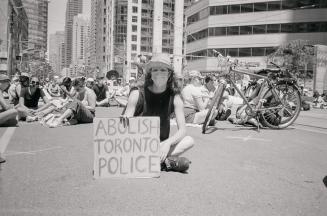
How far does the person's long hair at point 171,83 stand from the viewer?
511 cm

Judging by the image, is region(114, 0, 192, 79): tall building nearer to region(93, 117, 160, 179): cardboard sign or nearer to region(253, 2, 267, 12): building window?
region(253, 2, 267, 12): building window

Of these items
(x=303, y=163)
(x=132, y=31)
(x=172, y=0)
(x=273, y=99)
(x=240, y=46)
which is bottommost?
(x=303, y=163)

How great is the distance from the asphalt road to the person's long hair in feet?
3.27

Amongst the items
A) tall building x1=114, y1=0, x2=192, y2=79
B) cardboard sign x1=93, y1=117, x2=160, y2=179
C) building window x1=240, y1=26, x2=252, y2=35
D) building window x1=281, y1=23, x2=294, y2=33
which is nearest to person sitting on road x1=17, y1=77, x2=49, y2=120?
cardboard sign x1=93, y1=117, x2=160, y2=179

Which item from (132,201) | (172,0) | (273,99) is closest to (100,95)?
(273,99)

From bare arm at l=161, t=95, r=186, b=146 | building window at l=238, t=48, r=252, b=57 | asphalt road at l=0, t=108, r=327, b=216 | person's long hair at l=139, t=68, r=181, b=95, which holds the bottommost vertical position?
asphalt road at l=0, t=108, r=327, b=216

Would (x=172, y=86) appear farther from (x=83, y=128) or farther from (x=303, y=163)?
(x=83, y=128)

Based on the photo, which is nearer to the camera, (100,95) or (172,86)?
(172,86)

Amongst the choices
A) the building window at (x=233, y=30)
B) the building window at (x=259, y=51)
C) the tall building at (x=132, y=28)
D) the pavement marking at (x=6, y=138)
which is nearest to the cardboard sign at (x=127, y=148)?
the pavement marking at (x=6, y=138)

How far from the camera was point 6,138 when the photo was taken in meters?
7.91

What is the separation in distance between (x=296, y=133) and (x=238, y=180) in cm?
536

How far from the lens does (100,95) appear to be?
19.6 meters

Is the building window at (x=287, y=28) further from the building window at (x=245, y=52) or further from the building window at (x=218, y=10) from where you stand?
the building window at (x=218, y=10)

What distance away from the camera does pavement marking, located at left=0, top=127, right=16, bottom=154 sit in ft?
22.1
